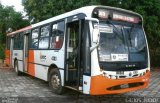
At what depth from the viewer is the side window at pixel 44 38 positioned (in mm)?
11359

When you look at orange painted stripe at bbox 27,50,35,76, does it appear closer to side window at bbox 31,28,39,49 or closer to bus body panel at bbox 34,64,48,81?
side window at bbox 31,28,39,49

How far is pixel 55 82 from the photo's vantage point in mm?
10438

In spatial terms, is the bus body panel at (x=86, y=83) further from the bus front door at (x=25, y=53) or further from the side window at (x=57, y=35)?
the bus front door at (x=25, y=53)

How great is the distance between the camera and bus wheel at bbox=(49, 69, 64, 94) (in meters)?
10.0

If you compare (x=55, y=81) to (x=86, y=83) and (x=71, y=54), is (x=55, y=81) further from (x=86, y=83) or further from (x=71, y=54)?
(x=86, y=83)

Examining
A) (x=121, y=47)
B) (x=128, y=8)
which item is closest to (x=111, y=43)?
(x=121, y=47)

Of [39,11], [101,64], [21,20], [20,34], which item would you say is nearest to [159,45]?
[39,11]

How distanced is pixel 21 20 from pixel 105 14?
19.9 metres

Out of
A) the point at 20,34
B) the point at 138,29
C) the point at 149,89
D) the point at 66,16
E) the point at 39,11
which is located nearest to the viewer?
the point at 138,29

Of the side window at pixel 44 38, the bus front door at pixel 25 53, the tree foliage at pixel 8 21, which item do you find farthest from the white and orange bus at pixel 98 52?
the tree foliage at pixel 8 21

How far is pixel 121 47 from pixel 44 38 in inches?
162

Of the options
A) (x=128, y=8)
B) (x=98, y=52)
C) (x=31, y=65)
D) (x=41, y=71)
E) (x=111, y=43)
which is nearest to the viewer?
(x=98, y=52)

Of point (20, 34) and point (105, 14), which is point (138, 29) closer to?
point (105, 14)

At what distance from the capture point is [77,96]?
10.0 metres
